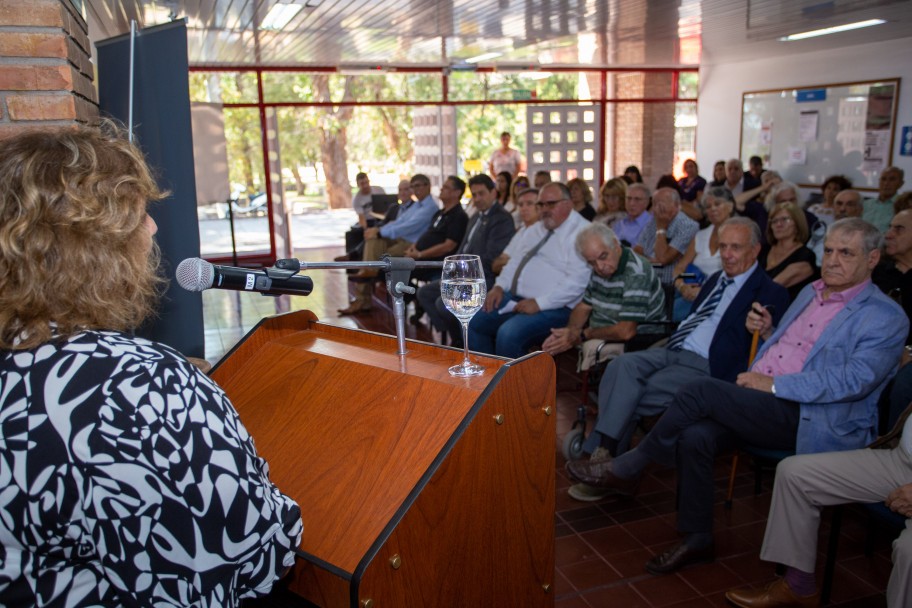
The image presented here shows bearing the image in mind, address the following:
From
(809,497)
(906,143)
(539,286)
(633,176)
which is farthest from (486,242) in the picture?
(906,143)

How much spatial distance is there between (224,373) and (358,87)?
10.0 m

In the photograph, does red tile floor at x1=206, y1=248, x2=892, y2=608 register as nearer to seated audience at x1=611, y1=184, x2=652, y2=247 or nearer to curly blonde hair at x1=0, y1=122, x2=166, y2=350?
curly blonde hair at x1=0, y1=122, x2=166, y2=350

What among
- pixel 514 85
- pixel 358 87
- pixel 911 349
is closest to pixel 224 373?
pixel 911 349

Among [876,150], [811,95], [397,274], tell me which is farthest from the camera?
[811,95]

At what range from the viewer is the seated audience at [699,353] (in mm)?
3145

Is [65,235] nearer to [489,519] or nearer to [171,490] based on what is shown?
[171,490]

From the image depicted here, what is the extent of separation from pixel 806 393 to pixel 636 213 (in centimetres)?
356

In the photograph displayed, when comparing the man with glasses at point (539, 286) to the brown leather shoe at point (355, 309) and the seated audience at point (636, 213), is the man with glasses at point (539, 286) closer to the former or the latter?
the seated audience at point (636, 213)

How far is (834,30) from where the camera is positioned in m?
8.03

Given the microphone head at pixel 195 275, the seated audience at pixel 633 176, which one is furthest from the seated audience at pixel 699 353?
the seated audience at pixel 633 176

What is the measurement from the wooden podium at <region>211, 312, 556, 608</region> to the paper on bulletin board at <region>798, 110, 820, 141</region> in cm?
981

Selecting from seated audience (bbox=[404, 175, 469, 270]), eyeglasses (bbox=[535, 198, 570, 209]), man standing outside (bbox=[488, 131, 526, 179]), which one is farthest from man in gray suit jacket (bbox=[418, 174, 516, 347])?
man standing outside (bbox=[488, 131, 526, 179])

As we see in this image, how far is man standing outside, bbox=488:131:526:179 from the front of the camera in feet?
38.2

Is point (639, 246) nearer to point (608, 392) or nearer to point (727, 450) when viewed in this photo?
point (608, 392)
